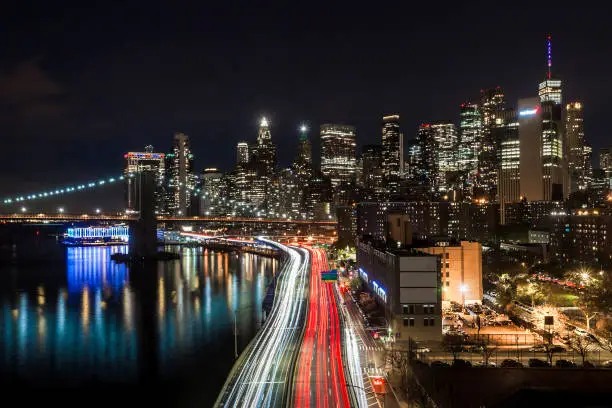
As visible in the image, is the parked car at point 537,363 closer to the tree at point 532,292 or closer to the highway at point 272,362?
the highway at point 272,362

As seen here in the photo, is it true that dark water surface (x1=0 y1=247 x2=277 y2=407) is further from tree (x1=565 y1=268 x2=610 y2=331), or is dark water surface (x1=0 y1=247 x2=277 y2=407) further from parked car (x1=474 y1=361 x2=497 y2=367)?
tree (x1=565 y1=268 x2=610 y2=331)

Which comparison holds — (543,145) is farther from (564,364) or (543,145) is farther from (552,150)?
(564,364)

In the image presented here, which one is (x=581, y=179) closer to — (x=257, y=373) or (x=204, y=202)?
(x=204, y=202)

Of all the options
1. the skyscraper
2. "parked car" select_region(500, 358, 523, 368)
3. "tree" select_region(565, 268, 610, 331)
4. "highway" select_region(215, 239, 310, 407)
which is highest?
the skyscraper

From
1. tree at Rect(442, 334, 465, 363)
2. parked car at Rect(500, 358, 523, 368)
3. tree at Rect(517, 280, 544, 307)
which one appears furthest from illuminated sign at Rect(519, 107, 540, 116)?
parked car at Rect(500, 358, 523, 368)

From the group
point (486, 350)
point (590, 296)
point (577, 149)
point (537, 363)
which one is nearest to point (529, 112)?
point (577, 149)

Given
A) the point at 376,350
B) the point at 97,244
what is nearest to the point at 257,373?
the point at 376,350
